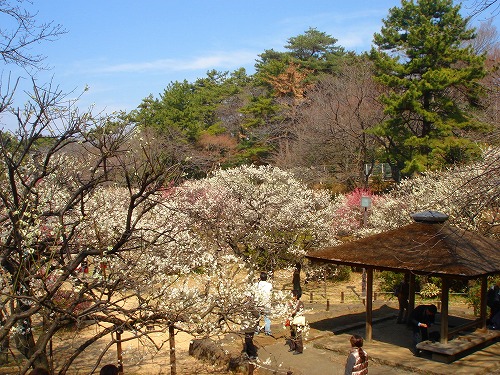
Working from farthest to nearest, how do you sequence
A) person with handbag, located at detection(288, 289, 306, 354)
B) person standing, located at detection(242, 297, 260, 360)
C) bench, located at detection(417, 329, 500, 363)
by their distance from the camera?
person with handbag, located at detection(288, 289, 306, 354)
bench, located at detection(417, 329, 500, 363)
person standing, located at detection(242, 297, 260, 360)

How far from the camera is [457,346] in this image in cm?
1002

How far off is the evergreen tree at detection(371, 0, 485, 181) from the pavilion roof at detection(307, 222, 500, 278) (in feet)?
42.8

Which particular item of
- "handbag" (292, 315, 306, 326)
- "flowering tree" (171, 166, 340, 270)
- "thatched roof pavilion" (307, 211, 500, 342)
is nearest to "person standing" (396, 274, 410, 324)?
"thatched roof pavilion" (307, 211, 500, 342)

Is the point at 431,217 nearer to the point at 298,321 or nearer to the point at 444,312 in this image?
the point at 444,312

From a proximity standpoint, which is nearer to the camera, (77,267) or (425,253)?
(77,267)

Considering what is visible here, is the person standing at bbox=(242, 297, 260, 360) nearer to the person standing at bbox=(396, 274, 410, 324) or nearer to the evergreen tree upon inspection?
the person standing at bbox=(396, 274, 410, 324)

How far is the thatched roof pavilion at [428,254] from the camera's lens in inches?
388

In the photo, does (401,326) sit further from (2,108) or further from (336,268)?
(2,108)

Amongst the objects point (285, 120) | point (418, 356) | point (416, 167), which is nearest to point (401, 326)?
point (418, 356)

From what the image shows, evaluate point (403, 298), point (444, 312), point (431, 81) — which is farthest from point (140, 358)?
point (431, 81)

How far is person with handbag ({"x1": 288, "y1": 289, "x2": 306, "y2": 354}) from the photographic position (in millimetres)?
9891

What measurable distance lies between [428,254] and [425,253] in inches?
2.5

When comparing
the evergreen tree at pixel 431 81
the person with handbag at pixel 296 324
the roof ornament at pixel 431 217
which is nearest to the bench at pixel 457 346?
the person with handbag at pixel 296 324

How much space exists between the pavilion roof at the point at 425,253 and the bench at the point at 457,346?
1473 mm
